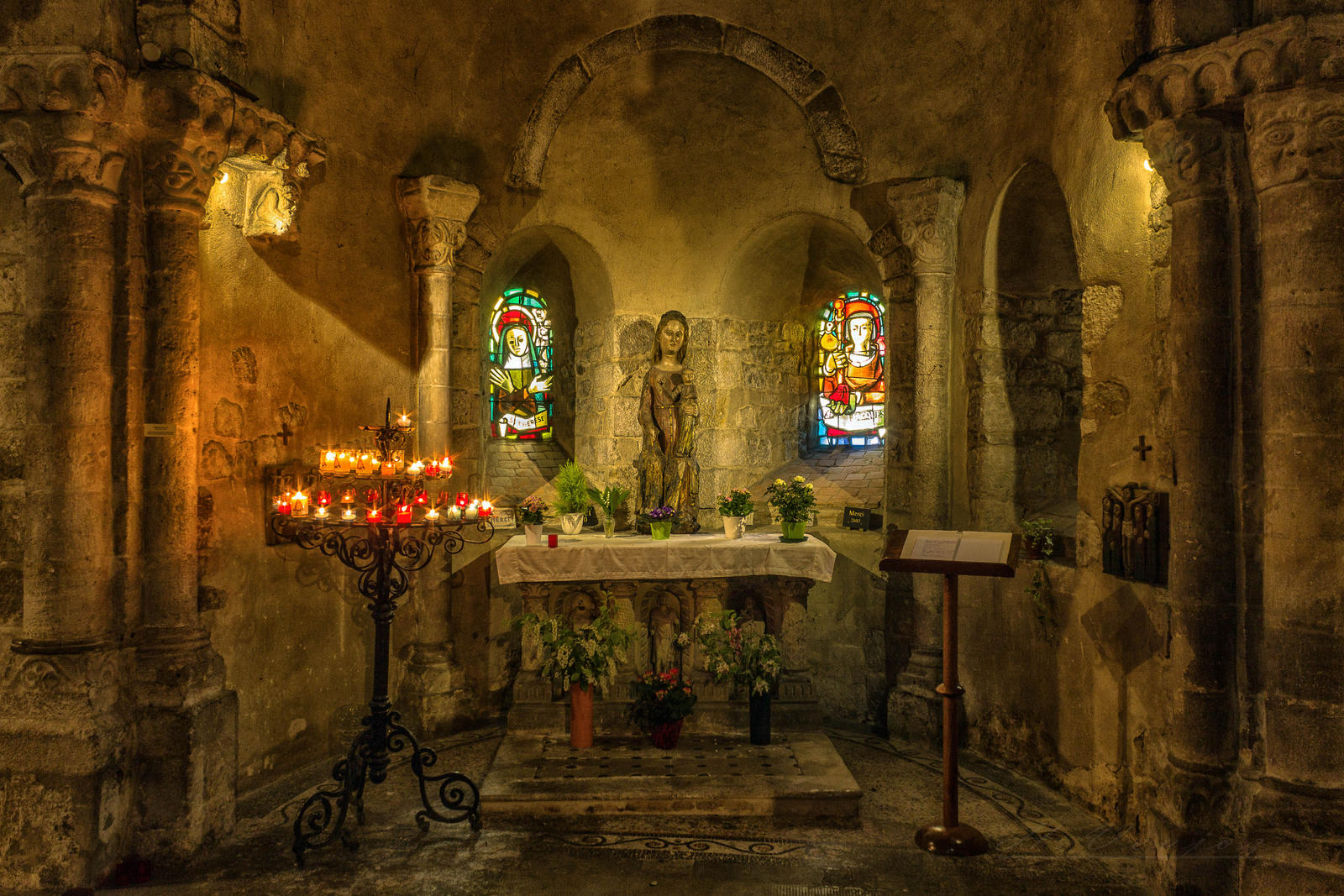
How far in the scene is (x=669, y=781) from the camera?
5645mm

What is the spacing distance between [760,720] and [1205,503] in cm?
315

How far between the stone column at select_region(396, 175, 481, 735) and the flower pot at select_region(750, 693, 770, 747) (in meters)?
2.36

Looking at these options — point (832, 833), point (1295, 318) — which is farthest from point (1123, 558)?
point (832, 833)

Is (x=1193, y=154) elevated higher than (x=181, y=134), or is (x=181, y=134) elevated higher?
(x=181, y=134)

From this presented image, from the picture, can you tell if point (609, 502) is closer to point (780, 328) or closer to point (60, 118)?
point (780, 328)

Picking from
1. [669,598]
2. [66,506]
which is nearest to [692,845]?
[669,598]

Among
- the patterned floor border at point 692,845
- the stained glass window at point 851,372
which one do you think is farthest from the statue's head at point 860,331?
the patterned floor border at point 692,845

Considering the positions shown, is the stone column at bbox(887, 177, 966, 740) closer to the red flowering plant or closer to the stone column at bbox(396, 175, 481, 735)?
Answer: the red flowering plant

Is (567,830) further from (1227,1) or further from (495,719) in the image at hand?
(1227,1)

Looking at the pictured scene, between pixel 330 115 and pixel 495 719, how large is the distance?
4.67m

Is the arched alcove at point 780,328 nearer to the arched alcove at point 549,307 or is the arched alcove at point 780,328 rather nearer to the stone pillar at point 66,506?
the arched alcove at point 549,307

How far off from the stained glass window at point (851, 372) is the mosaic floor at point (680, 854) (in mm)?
3657

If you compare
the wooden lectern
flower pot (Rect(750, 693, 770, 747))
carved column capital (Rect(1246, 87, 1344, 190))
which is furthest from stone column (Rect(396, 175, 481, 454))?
carved column capital (Rect(1246, 87, 1344, 190))

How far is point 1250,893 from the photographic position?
4.01 meters
